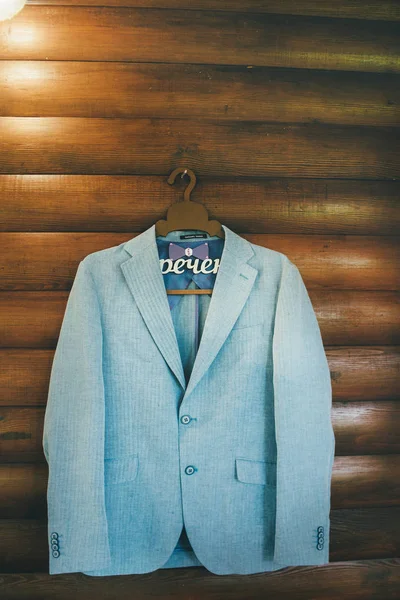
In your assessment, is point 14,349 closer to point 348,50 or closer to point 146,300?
point 146,300

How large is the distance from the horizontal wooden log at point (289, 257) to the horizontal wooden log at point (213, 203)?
3 centimetres

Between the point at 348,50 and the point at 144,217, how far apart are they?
939 mm

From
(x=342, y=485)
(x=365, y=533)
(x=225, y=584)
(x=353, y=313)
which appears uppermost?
(x=353, y=313)

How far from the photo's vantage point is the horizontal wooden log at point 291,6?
1.75 metres

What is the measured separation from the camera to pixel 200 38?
1774 millimetres

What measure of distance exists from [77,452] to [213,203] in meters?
0.91

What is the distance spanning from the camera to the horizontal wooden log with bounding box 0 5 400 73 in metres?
1.74

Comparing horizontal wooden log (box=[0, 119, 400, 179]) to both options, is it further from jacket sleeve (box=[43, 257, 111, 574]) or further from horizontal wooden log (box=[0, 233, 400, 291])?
jacket sleeve (box=[43, 257, 111, 574])

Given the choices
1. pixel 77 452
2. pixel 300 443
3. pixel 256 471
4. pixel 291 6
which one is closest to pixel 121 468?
pixel 77 452

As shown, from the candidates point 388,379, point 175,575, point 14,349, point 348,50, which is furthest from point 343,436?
point 348,50

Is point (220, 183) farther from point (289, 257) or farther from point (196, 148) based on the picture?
point (289, 257)

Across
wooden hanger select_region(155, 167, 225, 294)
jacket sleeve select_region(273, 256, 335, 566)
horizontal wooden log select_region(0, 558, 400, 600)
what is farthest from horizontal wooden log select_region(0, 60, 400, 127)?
horizontal wooden log select_region(0, 558, 400, 600)

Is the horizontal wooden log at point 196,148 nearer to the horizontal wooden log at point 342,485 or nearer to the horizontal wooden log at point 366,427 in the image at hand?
the horizontal wooden log at point 366,427

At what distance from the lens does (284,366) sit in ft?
4.82
